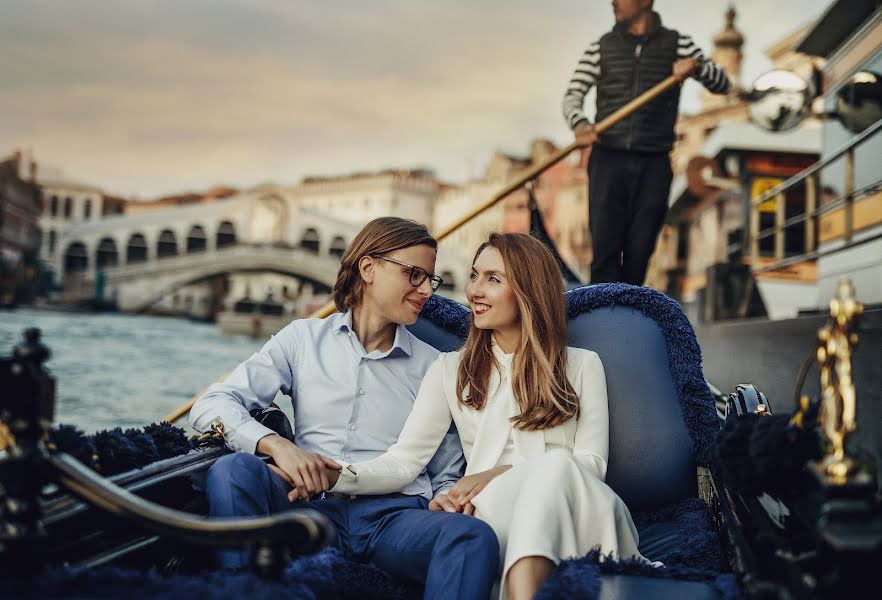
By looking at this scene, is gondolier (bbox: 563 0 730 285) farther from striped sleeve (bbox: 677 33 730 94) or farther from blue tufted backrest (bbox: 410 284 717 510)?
blue tufted backrest (bbox: 410 284 717 510)

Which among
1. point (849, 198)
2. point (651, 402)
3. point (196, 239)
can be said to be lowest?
point (651, 402)

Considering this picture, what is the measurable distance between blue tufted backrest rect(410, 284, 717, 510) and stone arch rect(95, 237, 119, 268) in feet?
116

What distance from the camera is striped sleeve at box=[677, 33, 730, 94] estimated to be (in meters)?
2.46

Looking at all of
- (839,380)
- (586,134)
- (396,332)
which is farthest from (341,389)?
(586,134)

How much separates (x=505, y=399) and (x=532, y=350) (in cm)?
10

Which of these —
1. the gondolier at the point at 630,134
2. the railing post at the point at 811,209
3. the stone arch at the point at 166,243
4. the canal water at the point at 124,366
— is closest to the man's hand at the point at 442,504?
the canal water at the point at 124,366

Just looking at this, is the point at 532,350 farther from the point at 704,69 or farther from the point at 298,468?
the point at 704,69

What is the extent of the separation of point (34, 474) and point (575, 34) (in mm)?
3475

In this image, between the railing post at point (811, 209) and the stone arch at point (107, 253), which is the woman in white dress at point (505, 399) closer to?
the railing post at point (811, 209)

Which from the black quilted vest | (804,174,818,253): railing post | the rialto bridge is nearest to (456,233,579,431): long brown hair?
the black quilted vest

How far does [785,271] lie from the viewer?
8367mm

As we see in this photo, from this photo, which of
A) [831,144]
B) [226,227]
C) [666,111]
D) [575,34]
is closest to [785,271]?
[831,144]

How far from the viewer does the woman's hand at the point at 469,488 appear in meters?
1.38

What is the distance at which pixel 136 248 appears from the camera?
36.0 m
